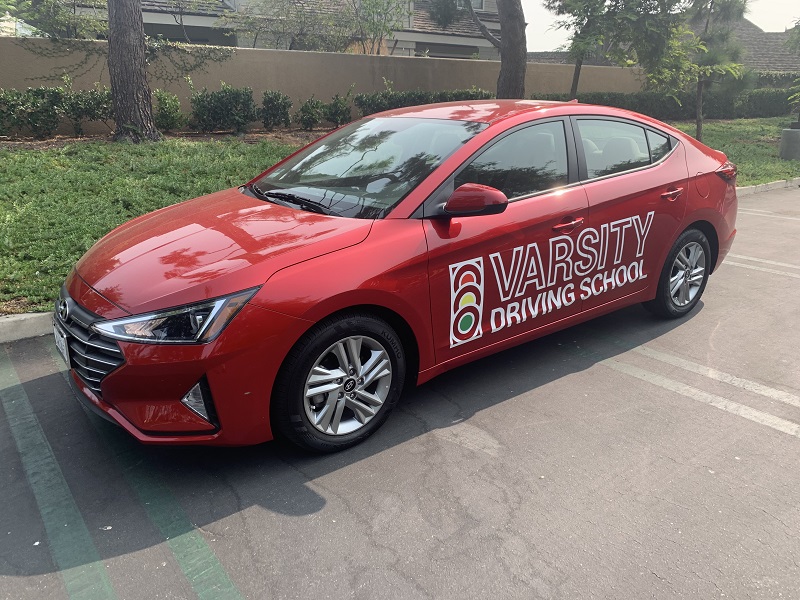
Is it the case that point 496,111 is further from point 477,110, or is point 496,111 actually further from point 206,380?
point 206,380

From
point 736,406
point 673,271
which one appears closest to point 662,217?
point 673,271

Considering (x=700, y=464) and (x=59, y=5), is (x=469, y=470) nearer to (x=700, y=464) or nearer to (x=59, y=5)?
(x=700, y=464)

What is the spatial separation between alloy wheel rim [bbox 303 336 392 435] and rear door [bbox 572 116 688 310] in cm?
159

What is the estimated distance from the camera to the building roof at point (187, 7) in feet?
66.7

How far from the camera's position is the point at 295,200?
3.77m

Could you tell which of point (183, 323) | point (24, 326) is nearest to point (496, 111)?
point (183, 323)

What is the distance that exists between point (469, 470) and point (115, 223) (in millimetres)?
4956

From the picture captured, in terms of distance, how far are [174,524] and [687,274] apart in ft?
13.5

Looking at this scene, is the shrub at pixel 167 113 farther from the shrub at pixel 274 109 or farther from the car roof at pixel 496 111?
the car roof at pixel 496 111

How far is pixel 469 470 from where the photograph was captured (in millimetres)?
3145

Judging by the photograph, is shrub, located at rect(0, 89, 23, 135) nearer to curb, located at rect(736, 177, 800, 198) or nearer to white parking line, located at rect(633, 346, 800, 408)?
white parking line, located at rect(633, 346, 800, 408)

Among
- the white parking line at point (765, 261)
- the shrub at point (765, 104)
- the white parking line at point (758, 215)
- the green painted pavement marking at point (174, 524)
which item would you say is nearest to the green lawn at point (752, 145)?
the shrub at point (765, 104)

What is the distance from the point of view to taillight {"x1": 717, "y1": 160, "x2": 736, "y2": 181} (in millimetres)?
5028

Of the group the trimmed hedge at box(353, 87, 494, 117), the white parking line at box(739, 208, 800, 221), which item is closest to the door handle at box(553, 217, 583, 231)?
the white parking line at box(739, 208, 800, 221)
